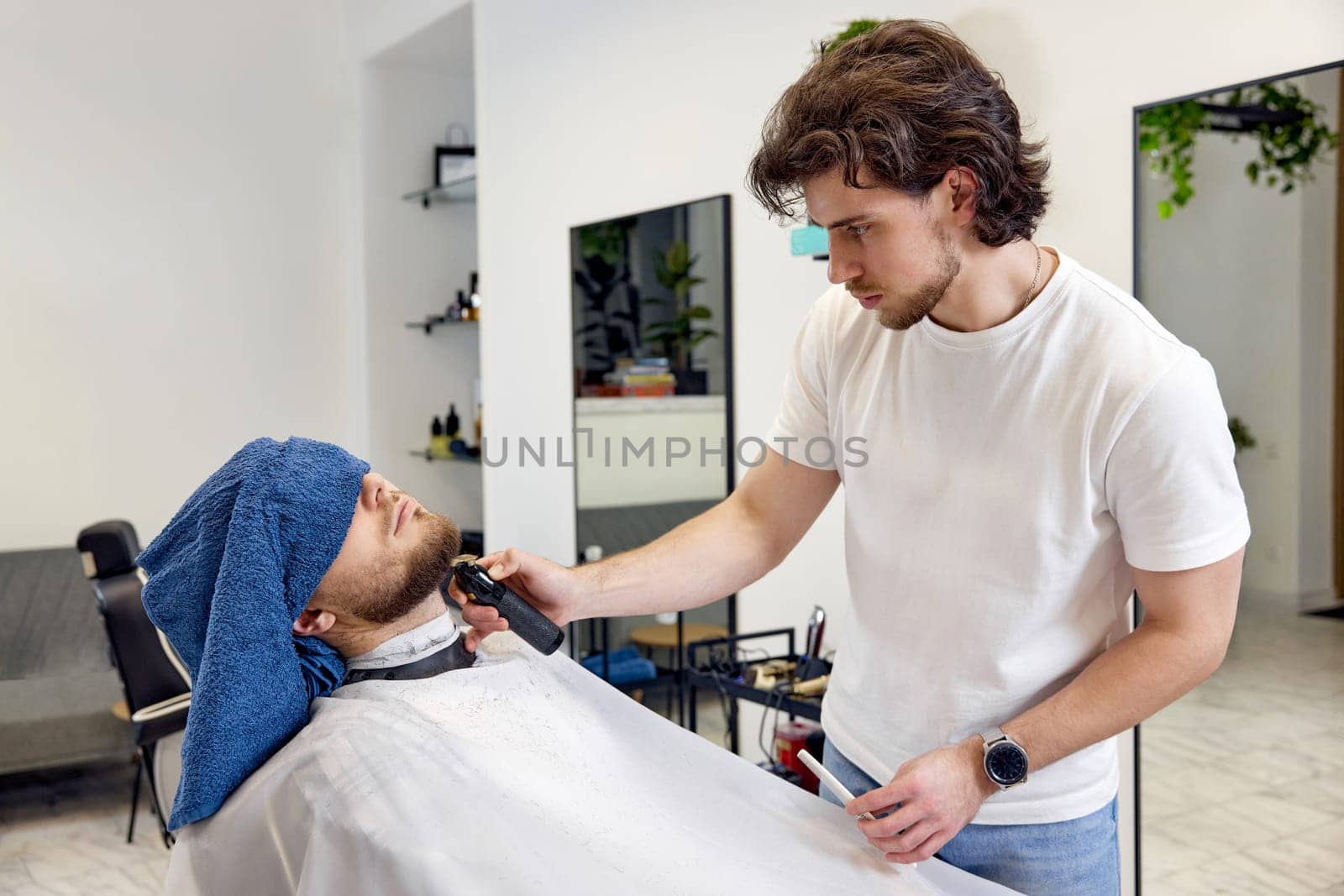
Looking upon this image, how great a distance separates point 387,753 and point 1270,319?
5.14 ft

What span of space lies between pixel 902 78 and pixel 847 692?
756mm

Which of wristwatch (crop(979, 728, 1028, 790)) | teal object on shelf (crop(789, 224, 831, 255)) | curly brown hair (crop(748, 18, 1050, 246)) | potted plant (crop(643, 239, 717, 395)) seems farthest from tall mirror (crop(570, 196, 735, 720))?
wristwatch (crop(979, 728, 1028, 790))

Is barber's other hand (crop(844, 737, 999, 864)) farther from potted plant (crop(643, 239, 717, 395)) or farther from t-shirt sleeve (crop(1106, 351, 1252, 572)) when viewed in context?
potted plant (crop(643, 239, 717, 395))

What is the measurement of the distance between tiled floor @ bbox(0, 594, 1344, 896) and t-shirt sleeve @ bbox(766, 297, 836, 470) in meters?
0.87

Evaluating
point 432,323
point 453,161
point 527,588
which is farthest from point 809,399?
point 453,161

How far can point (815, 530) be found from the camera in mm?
2924

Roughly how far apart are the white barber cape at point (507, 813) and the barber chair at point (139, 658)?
1.52m

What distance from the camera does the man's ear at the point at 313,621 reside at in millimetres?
1452

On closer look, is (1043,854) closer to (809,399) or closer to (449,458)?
(809,399)

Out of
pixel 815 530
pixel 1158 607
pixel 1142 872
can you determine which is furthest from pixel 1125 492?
pixel 815 530

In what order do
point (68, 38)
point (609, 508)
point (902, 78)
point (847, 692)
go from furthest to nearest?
1. point (68, 38)
2. point (609, 508)
3. point (847, 692)
4. point (902, 78)

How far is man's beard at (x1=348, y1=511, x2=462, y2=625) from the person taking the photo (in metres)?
1.47

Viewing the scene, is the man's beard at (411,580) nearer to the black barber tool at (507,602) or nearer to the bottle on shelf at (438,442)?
the black barber tool at (507,602)

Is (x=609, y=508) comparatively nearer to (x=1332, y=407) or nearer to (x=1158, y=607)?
(x=1332, y=407)
